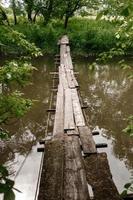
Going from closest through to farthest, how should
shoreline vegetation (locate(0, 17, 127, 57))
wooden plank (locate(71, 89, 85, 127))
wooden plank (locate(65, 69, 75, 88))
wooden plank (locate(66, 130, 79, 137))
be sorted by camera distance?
wooden plank (locate(66, 130, 79, 137))
wooden plank (locate(71, 89, 85, 127))
wooden plank (locate(65, 69, 75, 88))
shoreline vegetation (locate(0, 17, 127, 57))

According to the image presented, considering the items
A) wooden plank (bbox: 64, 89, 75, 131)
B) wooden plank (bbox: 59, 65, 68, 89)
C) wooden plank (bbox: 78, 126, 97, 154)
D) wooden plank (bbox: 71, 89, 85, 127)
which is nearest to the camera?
wooden plank (bbox: 78, 126, 97, 154)

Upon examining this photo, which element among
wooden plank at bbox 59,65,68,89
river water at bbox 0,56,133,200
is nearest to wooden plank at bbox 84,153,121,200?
river water at bbox 0,56,133,200

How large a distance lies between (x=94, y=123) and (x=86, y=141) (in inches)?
150

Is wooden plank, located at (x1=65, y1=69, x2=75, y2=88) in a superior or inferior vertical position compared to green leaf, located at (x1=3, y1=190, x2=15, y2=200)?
inferior

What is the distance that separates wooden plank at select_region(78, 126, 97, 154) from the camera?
5344mm

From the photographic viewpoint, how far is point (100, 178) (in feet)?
14.2

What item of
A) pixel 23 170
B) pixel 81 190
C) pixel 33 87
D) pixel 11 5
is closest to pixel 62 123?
pixel 23 170

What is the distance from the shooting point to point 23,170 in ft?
21.8

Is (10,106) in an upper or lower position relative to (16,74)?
lower

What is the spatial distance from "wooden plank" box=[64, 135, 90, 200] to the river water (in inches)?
45.7

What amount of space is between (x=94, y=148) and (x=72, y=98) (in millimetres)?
3346

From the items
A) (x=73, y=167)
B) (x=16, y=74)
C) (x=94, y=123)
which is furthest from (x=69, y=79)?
(x=16, y=74)

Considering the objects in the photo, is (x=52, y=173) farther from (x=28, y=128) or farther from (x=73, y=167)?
(x=28, y=128)

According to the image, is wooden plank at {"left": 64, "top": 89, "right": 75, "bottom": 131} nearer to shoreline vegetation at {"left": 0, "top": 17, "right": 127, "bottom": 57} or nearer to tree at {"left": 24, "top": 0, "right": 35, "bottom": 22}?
shoreline vegetation at {"left": 0, "top": 17, "right": 127, "bottom": 57}
